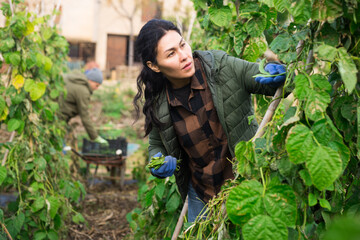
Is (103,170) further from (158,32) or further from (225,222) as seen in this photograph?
(225,222)

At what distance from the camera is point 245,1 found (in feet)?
7.48

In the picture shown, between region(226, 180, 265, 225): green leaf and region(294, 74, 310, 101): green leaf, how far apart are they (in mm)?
279

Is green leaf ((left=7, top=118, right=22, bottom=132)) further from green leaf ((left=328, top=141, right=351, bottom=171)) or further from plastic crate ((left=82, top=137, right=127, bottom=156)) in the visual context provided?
plastic crate ((left=82, top=137, right=127, bottom=156))

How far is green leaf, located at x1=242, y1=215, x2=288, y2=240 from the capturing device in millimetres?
1140

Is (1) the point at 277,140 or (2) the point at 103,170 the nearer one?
(1) the point at 277,140

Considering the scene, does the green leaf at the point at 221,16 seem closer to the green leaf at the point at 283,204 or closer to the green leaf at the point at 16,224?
the green leaf at the point at 283,204

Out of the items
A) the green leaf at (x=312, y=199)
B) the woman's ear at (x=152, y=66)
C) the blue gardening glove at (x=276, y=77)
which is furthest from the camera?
the woman's ear at (x=152, y=66)

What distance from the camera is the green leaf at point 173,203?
304 cm

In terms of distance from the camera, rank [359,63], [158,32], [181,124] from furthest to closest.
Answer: [181,124] < [158,32] < [359,63]

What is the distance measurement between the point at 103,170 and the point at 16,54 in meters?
4.28

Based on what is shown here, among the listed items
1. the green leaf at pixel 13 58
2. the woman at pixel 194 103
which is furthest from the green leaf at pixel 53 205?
the woman at pixel 194 103

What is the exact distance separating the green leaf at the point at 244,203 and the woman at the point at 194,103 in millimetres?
811

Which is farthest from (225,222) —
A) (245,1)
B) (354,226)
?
(245,1)

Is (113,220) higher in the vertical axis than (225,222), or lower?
lower
